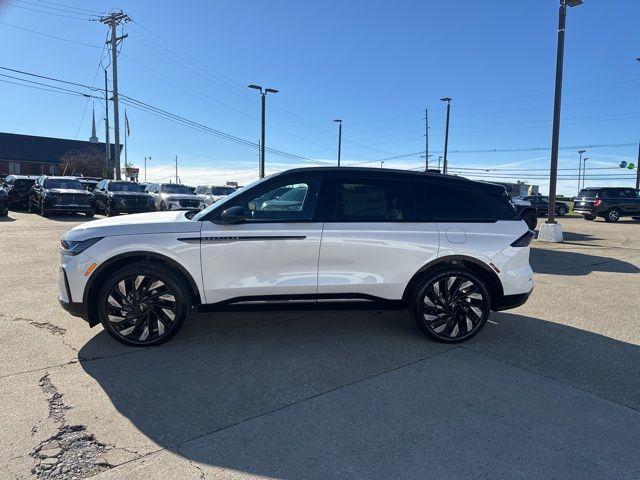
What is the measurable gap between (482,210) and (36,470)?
436 cm

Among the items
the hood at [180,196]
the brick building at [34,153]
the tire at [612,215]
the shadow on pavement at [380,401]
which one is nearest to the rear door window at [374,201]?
the shadow on pavement at [380,401]

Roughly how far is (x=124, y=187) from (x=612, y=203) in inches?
985

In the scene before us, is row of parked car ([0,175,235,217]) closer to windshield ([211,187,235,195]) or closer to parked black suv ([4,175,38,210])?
parked black suv ([4,175,38,210])

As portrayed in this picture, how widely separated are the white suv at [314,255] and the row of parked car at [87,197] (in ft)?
46.0

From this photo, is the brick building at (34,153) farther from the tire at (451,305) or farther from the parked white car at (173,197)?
the tire at (451,305)

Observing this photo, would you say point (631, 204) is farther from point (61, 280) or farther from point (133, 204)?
point (61, 280)

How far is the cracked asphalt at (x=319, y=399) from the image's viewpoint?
2.69m

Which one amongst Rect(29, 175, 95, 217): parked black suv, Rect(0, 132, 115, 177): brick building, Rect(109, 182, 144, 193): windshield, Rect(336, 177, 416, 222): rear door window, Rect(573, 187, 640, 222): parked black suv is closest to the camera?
Rect(336, 177, 416, 222): rear door window

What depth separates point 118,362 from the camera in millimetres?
4023

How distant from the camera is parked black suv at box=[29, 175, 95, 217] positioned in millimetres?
18422

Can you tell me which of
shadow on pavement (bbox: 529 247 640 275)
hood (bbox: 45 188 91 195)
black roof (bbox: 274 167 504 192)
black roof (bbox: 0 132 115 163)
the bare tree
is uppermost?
black roof (bbox: 0 132 115 163)

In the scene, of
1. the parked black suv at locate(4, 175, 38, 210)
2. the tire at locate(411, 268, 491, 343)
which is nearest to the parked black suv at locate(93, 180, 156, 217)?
the parked black suv at locate(4, 175, 38, 210)

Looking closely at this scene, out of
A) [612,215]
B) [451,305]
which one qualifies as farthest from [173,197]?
[612,215]

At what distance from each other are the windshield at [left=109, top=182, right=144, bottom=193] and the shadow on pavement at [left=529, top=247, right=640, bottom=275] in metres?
17.1
